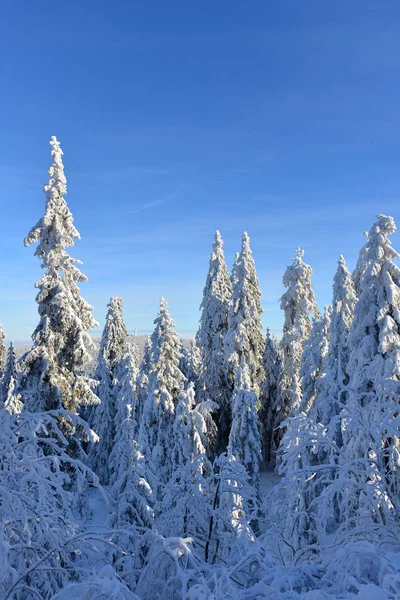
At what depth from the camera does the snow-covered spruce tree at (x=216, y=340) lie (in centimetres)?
2745

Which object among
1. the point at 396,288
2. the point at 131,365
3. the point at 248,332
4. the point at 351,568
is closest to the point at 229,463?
the point at 351,568

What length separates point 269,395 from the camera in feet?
109

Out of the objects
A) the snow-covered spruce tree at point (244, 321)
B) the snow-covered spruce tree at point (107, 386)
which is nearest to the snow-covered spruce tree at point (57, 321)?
the snow-covered spruce tree at point (244, 321)

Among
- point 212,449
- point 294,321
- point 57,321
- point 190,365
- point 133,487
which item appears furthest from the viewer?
point 190,365

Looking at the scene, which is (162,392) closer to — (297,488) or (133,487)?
(133,487)

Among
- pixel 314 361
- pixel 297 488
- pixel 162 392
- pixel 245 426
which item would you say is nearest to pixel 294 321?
pixel 314 361

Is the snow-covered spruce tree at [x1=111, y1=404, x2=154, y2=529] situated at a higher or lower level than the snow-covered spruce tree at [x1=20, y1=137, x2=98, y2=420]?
lower

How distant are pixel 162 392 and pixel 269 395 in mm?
14152

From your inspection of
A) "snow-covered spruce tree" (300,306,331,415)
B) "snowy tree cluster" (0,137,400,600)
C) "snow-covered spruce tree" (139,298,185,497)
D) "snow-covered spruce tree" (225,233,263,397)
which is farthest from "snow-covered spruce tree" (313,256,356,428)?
"snow-covered spruce tree" (139,298,185,497)

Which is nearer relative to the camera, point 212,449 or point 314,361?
point 314,361

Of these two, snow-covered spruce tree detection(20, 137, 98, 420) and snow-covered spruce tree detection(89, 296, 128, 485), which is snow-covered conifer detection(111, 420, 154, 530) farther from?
snow-covered spruce tree detection(89, 296, 128, 485)

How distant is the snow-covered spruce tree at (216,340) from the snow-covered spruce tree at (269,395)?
18.8 feet

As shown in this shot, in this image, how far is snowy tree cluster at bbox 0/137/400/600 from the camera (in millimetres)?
3240

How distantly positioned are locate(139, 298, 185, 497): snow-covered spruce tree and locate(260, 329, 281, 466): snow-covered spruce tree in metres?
12.8
